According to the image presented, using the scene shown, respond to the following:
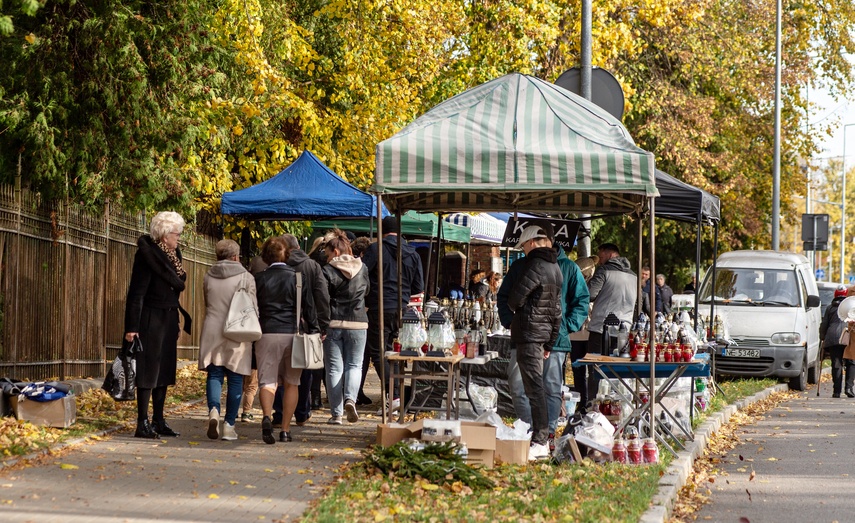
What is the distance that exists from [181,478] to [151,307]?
2.50 meters

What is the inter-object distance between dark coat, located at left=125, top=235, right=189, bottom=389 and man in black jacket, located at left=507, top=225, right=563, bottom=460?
2998mm

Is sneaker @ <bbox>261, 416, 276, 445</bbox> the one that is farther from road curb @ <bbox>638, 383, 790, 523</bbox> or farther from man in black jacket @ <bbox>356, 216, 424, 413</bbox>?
road curb @ <bbox>638, 383, 790, 523</bbox>

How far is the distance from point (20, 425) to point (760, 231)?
26651 millimetres

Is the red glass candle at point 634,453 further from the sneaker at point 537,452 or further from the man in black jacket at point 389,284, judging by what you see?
the man in black jacket at point 389,284

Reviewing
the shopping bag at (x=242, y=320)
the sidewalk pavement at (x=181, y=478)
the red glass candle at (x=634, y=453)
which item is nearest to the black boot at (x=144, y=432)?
the sidewalk pavement at (x=181, y=478)

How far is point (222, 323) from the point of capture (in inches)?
424

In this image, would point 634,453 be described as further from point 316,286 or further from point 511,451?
point 316,286

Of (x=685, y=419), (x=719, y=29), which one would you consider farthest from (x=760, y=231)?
(x=685, y=419)

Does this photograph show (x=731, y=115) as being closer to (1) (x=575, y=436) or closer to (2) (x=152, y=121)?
(2) (x=152, y=121)

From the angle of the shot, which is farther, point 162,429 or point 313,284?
point 313,284

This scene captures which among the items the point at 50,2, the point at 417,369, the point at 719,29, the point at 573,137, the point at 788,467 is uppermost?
the point at 719,29

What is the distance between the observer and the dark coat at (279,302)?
35.9 feet

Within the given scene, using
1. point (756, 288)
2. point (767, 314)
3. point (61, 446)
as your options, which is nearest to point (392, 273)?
point (61, 446)

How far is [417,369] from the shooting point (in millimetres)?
11297
